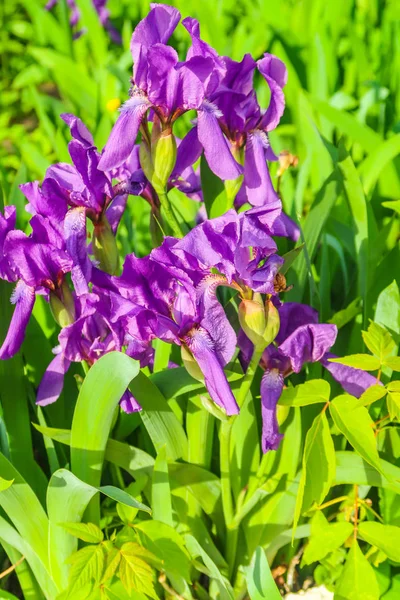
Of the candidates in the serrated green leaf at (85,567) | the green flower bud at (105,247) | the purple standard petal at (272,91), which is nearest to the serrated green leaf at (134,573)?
the serrated green leaf at (85,567)

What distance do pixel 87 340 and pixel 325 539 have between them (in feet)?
1.44

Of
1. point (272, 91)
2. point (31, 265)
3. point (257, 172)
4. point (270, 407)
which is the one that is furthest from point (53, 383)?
point (272, 91)

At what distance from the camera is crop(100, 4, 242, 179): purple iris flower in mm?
867

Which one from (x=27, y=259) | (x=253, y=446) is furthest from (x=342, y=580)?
(x=27, y=259)

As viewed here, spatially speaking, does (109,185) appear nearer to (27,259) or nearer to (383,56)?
(27,259)

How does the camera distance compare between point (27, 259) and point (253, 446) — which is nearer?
point (27, 259)

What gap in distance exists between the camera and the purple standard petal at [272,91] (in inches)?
39.1

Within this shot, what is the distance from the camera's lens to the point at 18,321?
89 centimetres

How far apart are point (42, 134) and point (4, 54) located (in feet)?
4.12

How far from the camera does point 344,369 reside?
3.39ft

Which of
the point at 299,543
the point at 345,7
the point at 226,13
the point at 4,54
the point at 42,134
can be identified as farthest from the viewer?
the point at 4,54

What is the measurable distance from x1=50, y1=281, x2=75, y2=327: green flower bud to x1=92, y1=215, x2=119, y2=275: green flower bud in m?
0.07

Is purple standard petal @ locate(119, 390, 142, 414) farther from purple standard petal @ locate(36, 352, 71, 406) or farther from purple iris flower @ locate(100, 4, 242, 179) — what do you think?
purple iris flower @ locate(100, 4, 242, 179)

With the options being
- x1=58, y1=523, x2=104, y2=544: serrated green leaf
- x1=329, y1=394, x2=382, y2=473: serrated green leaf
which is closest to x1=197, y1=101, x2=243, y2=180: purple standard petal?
x1=329, y1=394, x2=382, y2=473: serrated green leaf
